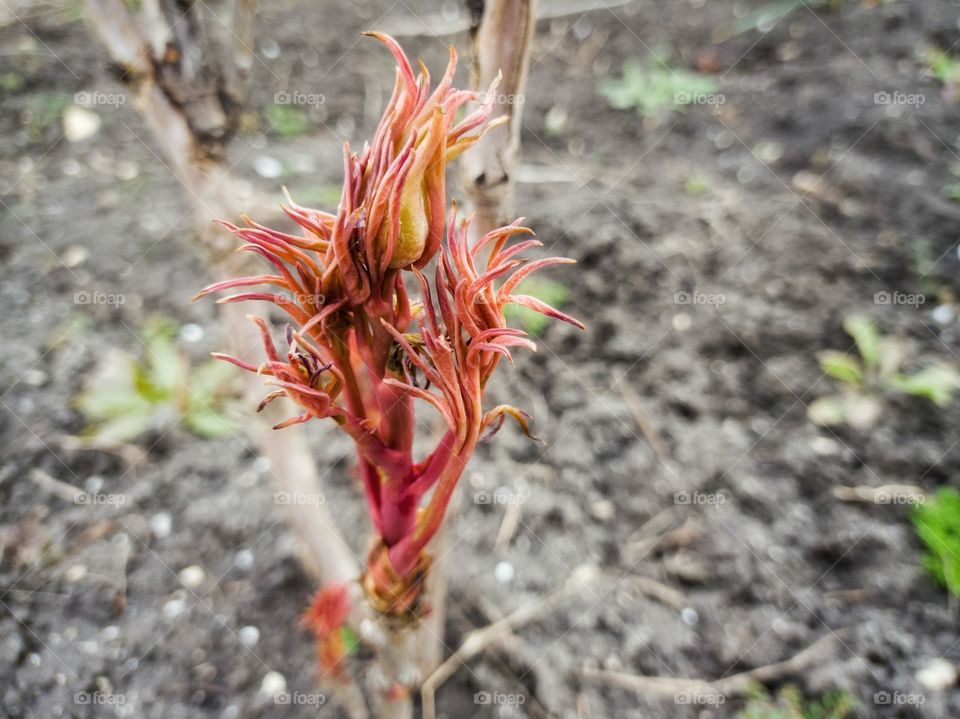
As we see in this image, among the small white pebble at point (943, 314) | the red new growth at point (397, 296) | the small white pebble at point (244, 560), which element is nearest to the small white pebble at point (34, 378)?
the small white pebble at point (244, 560)

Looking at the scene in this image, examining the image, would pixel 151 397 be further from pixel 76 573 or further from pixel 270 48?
pixel 270 48

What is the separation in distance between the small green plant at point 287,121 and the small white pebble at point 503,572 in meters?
3.39

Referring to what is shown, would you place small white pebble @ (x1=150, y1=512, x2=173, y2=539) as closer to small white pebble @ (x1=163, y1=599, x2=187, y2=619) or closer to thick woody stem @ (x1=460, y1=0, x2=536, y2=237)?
small white pebble @ (x1=163, y1=599, x2=187, y2=619)

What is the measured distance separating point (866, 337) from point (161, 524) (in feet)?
11.3

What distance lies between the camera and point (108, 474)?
8.71 ft

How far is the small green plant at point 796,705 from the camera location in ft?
6.95

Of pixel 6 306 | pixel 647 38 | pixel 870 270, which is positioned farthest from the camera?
pixel 647 38

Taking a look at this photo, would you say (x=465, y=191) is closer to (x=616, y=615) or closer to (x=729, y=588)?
(x=616, y=615)

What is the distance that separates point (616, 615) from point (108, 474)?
7.28 ft

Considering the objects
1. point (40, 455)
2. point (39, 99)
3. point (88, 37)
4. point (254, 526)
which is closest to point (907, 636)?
point (254, 526)

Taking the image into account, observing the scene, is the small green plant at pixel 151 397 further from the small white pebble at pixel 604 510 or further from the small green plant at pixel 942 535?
the small green plant at pixel 942 535

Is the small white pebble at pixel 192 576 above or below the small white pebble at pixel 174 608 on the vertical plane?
above

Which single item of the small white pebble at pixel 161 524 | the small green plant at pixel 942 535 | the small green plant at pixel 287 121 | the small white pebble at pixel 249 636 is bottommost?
the small green plant at pixel 942 535

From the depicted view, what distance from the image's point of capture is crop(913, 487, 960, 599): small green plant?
239cm
